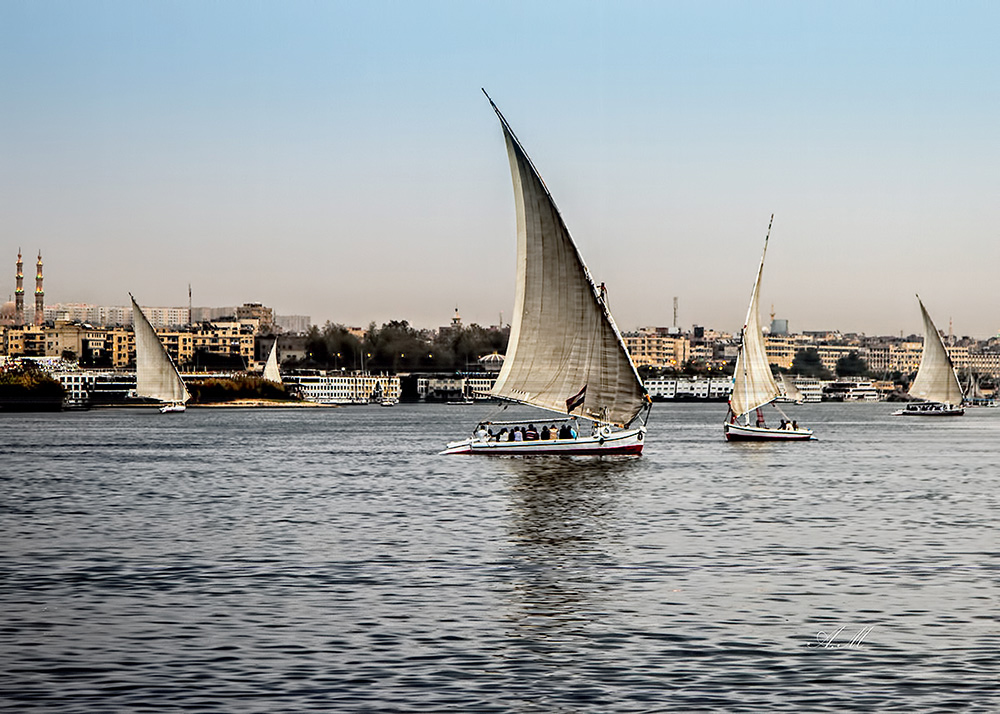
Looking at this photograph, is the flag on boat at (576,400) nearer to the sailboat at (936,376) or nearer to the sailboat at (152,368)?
the sailboat at (936,376)

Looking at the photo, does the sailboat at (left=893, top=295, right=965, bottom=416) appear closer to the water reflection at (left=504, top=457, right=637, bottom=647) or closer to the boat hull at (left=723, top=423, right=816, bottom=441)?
the boat hull at (left=723, top=423, right=816, bottom=441)

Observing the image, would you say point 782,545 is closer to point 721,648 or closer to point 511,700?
point 721,648

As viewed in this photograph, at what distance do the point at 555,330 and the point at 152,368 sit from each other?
13369 cm

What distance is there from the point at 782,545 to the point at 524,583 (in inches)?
360

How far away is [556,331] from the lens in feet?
196

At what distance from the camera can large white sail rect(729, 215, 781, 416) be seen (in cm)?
9100

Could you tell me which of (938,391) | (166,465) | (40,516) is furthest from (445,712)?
(938,391)

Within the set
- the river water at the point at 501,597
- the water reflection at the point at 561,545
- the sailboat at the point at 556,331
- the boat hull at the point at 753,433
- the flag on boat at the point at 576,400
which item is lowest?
the river water at the point at 501,597

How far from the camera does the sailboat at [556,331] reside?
190 feet

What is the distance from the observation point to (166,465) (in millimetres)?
72875
